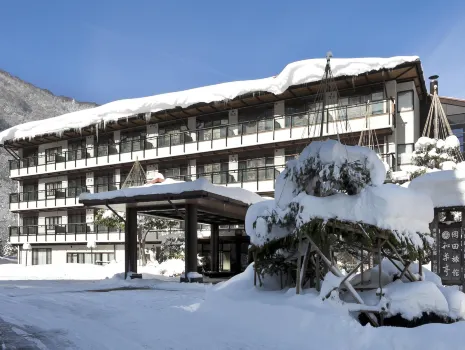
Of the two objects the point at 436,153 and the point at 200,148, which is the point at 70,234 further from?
the point at 436,153

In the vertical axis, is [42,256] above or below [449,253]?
below

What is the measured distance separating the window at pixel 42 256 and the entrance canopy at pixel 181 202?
22.4 meters

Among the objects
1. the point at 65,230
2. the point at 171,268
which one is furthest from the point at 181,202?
the point at 65,230

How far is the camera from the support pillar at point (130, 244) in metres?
18.2

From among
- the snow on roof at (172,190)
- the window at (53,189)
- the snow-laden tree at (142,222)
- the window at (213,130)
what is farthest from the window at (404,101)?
the window at (53,189)

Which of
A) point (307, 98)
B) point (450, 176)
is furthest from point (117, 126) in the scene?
point (450, 176)

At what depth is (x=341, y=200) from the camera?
8.91m

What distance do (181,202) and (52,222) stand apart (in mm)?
25754

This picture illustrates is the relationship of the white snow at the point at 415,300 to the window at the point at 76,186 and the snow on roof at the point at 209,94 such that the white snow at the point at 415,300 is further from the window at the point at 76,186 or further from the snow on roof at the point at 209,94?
the window at the point at 76,186

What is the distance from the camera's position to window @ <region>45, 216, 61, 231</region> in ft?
125

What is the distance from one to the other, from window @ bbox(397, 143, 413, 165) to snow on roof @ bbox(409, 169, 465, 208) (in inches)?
575

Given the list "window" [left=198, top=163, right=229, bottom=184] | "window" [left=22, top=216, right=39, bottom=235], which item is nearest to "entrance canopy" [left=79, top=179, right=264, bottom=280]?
"window" [left=198, top=163, right=229, bottom=184]

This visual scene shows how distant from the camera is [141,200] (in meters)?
16.1

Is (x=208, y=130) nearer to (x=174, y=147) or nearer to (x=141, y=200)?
(x=174, y=147)
